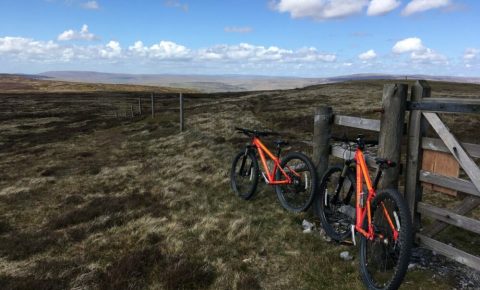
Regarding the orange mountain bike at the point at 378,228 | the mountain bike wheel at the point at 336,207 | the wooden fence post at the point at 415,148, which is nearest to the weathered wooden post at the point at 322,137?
the mountain bike wheel at the point at 336,207

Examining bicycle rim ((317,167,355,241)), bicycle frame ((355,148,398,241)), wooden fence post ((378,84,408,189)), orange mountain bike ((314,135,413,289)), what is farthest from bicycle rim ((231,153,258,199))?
wooden fence post ((378,84,408,189))

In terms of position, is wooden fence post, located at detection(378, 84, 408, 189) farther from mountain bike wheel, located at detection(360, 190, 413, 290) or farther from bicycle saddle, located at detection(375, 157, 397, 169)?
mountain bike wheel, located at detection(360, 190, 413, 290)

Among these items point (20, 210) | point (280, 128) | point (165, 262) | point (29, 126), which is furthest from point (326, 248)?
point (29, 126)

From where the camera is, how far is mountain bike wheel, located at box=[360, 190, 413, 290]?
18.6 ft

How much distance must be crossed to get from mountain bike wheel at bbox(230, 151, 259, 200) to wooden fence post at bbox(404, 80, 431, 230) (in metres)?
4.55

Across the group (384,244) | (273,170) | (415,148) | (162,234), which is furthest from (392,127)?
(162,234)

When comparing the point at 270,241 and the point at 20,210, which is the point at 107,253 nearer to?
the point at 270,241

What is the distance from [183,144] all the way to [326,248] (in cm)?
1533

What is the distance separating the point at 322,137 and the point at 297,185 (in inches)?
53.2

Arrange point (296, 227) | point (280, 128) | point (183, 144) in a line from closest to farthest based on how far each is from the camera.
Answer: point (296, 227) < point (183, 144) < point (280, 128)

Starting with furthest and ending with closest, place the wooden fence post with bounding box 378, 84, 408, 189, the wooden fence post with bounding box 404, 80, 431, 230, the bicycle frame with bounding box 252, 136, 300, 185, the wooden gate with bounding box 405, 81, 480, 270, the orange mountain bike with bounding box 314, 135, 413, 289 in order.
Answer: the bicycle frame with bounding box 252, 136, 300, 185, the wooden fence post with bounding box 378, 84, 408, 189, the wooden fence post with bounding box 404, 80, 431, 230, the wooden gate with bounding box 405, 81, 480, 270, the orange mountain bike with bounding box 314, 135, 413, 289

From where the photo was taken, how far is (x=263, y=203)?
10938 mm

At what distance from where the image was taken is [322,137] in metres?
9.34

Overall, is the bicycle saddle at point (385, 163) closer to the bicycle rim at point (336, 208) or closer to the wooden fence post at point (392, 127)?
the wooden fence post at point (392, 127)
